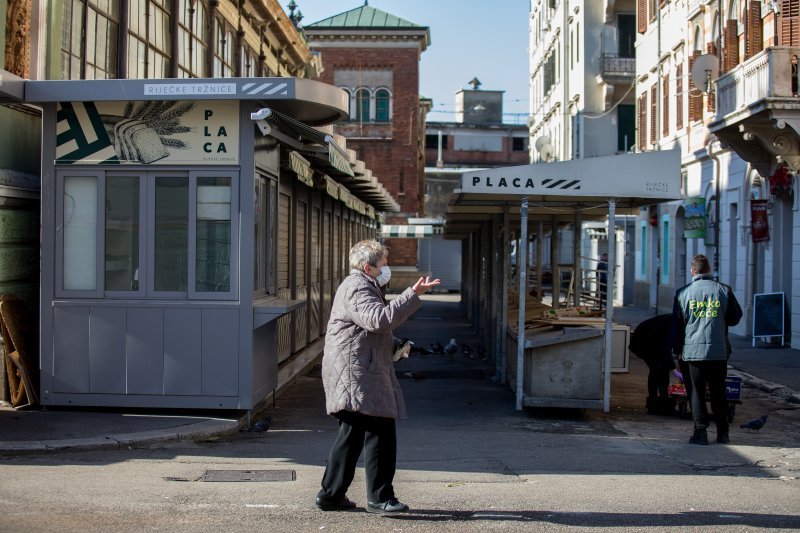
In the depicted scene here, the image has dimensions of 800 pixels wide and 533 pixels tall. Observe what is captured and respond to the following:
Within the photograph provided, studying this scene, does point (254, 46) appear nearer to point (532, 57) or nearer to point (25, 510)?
point (25, 510)

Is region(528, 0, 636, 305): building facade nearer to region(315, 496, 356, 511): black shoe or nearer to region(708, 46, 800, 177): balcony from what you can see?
region(708, 46, 800, 177): balcony

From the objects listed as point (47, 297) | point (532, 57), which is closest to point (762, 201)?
point (47, 297)

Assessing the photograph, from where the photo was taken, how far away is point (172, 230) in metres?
10.3

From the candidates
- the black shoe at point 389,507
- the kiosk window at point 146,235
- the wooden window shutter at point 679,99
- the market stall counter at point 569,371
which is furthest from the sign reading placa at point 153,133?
the wooden window shutter at point 679,99

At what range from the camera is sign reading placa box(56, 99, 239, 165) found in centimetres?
1021

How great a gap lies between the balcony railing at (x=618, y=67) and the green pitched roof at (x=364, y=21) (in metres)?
14.2

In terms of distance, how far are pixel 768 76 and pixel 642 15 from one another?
15.9 meters

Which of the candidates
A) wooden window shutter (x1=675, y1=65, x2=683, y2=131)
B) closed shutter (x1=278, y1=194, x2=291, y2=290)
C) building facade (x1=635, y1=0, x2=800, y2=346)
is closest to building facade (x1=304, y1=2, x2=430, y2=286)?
building facade (x1=635, y1=0, x2=800, y2=346)

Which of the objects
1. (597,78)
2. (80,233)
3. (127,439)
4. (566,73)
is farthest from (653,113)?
(127,439)

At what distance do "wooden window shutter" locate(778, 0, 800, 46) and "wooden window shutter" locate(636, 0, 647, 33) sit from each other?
562 inches

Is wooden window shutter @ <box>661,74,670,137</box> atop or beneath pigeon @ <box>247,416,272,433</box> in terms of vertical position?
atop

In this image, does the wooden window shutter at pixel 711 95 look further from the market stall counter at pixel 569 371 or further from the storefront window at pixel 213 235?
the storefront window at pixel 213 235

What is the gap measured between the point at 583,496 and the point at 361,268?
2.25 meters

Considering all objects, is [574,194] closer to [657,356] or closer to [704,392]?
[657,356]
